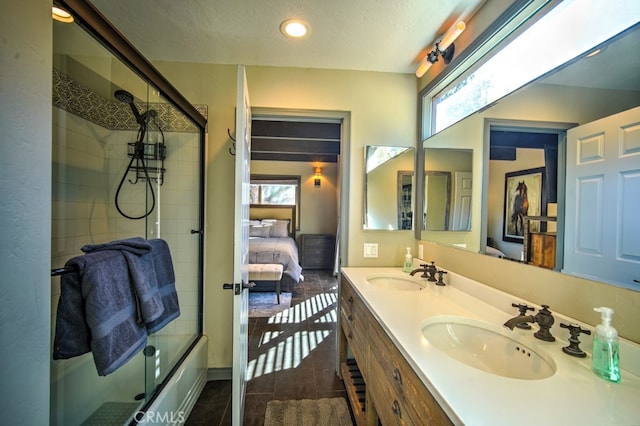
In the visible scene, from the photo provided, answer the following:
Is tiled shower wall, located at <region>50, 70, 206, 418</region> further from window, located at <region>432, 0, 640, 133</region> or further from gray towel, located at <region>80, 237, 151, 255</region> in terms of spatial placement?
window, located at <region>432, 0, 640, 133</region>

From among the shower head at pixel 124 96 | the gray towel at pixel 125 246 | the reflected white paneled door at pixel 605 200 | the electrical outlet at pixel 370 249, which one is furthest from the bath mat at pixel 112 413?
the reflected white paneled door at pixel 605 200

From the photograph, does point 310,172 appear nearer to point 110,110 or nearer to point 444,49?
point 110,110

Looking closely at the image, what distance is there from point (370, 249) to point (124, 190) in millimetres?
2021

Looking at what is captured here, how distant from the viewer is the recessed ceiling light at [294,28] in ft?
4.82

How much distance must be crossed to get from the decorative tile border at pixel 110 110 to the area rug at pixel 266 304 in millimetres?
2325

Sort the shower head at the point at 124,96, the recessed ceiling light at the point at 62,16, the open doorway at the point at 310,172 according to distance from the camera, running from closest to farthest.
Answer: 1. the recessed ceiling light at the point at 62,16
2. the shower head at the point at 124,96
3. the open doorway at the point at 310,172

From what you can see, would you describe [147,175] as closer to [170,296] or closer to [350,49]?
[170,296]

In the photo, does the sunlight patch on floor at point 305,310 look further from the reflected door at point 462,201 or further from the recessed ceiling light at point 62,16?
the recessed ceiling light at point 62,16

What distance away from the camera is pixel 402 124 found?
1998mm

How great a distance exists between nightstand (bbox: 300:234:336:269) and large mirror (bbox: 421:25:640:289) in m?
4.17

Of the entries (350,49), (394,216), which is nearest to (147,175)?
(350,49)

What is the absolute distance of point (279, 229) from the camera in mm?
5367

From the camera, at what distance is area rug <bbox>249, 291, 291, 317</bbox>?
321 centimetres

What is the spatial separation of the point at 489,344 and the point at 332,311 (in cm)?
251
